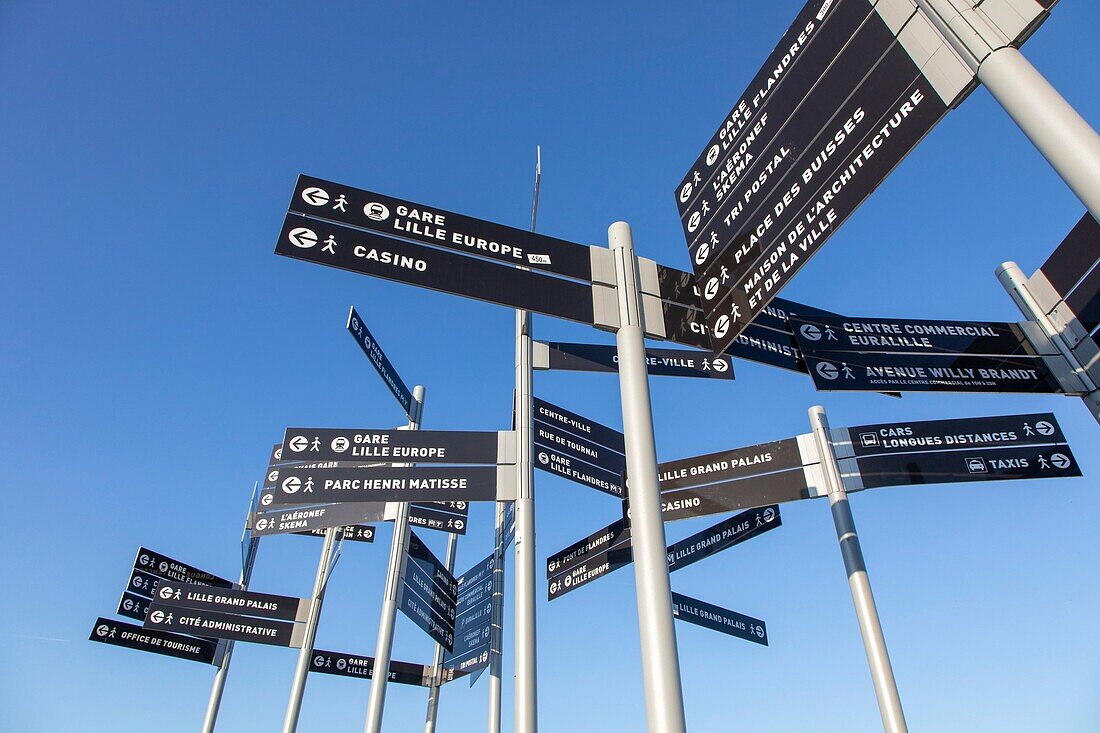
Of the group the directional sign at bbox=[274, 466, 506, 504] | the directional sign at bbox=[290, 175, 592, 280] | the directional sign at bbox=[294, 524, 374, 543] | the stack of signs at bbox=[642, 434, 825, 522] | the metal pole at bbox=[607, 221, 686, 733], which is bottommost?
the metal pole at bbox=[607, 221, 686, 733]

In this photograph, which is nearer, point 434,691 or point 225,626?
point 225,626

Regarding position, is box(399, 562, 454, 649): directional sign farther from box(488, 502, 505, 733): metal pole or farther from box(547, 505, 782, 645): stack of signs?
box(547, 505, 782, 645): stack of signs

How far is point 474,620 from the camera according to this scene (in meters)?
7.40

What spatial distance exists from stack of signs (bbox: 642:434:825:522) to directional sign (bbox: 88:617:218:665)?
8.93 meters

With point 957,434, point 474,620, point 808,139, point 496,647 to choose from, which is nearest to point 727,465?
point 957,434

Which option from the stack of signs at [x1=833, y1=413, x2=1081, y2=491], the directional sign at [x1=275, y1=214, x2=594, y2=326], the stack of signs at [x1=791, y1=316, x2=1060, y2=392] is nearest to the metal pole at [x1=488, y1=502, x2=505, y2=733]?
the stack of signs at [x1=833, y1=413, x2=1081, y2=491]

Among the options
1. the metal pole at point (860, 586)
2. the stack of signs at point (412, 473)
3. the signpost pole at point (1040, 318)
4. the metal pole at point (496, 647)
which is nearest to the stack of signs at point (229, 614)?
the metal pole at point (496, 647)

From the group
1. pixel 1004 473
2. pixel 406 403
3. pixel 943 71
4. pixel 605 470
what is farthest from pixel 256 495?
→ pixel 943 71

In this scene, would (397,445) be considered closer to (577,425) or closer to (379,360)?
(577,425)

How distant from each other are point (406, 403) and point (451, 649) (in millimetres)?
3239

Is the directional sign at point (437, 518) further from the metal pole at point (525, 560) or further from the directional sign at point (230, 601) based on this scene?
the metal pole at point (525, 560)

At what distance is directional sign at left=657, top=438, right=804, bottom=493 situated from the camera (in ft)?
18.2

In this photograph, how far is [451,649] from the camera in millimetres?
7973

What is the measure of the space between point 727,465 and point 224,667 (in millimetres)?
9845
